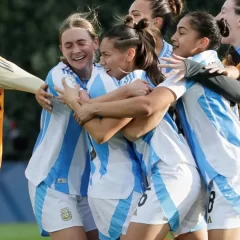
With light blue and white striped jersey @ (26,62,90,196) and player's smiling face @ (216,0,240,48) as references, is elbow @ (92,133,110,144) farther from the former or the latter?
player's smiling face @ (216,0,240,48)


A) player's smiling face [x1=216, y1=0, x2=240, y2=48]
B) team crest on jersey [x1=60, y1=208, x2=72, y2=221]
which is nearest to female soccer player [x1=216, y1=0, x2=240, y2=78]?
player's smiling face [x1=216, y1=0, x2=240, y2=48]

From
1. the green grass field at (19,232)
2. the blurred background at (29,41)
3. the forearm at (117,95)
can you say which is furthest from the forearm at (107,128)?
the blurred background at (29,41)

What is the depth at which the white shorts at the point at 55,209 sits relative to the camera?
19.4ft

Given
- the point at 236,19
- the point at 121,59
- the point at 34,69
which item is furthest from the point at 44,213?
the point at 34,69

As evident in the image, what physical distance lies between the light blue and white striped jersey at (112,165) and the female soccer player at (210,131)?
0.63 feet

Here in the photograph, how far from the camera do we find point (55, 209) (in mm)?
5918

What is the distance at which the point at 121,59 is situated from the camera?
5523mm

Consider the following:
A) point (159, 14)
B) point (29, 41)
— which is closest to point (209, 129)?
point (159, 14)

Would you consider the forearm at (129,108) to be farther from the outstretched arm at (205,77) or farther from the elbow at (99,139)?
the outstretched arm at (205,77)

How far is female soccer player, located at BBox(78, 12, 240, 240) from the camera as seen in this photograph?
17.4 feet

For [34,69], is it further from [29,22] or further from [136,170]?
[136,170]

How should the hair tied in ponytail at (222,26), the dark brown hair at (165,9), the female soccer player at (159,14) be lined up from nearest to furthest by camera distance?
1. the hair tied in ponytail at (222,26)
2. the female soccer player at (159,14)
3. the dark brown hair at (165,9)

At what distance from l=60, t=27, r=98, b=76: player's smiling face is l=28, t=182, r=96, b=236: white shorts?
0.81m

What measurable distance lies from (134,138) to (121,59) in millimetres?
491
